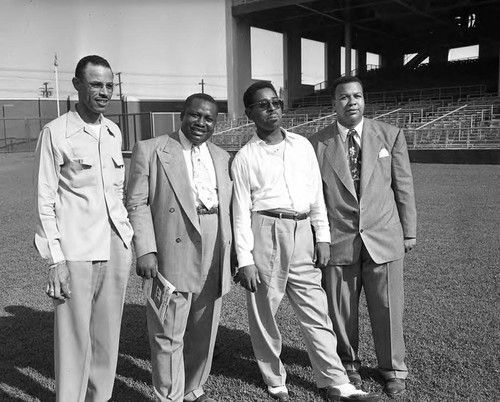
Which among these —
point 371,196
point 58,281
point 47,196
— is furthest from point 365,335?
A: point 47,196

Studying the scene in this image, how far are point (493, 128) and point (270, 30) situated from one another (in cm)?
2003

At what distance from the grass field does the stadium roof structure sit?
26412 mm

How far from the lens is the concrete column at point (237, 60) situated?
3369cm

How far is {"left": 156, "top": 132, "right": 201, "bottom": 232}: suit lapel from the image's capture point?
119 inches

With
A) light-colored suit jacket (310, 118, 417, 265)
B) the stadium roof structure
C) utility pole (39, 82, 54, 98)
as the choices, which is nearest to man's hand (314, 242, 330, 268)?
light-colored suit jacket (310, 118, 417, 265)

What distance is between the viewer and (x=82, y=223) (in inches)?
108

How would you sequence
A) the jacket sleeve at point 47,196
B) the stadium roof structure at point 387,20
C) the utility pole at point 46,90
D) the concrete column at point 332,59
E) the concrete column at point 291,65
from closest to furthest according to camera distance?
the jacket sleeve at point 47,196, the stadium roof structure at point 387,20, the concrete column at point 291,65, the concrete column at point 332,59, the utility pole at point 46,90

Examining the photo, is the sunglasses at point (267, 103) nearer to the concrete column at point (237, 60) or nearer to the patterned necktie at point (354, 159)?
the patterned necktie at point (354, 159)

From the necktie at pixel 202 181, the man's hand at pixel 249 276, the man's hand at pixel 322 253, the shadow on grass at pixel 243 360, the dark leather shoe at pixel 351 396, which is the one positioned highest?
the necktie at pixel 202 181

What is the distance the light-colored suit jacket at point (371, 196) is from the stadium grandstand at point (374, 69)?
1829 cm

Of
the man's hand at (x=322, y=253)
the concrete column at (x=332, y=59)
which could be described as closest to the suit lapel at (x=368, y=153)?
the man's hand at (x=322, y=253)

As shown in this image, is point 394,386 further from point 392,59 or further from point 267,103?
point 392,59

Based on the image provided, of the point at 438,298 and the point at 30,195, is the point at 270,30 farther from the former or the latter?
the point at 438,298

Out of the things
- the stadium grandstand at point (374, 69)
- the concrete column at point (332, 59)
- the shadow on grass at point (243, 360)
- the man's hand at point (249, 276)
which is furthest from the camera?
the concrete column at point (332, 59)
